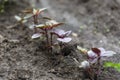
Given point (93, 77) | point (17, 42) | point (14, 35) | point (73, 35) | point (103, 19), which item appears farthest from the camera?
point (103, 19)

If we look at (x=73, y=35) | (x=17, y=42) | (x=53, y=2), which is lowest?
(x=17, y=42)

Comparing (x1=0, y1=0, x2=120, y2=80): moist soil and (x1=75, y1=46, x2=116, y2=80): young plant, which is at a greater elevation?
(x1=0, y1=0, x2=120, y2=80): moist soil

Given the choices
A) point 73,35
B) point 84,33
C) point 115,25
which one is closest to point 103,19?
point 115,25

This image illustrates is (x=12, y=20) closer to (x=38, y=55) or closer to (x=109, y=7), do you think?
(x=38, y=55)

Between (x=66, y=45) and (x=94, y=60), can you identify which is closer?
(x=94, y=60)

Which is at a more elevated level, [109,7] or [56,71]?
[109,7]

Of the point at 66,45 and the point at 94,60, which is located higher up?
the point at 66,45

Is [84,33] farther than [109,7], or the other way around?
[109,7]

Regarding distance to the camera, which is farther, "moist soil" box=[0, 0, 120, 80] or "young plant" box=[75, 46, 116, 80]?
"moist soil" box=[0, 0, 120, 80]
